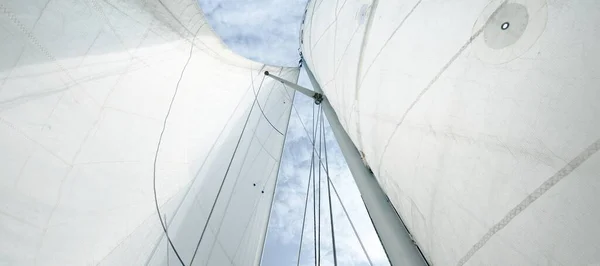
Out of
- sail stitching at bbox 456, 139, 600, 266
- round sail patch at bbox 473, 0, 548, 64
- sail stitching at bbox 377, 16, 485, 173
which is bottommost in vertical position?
sail stitching at bbox 456, 139, 600, 266

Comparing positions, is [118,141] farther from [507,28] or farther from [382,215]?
[507,28]

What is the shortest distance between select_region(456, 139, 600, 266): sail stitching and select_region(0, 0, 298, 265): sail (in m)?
2.15

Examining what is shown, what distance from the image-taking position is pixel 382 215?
1.48 meters

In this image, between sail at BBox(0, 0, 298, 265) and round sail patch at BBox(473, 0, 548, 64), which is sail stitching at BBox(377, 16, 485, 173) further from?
sail at BBox(0, 0, 298, 265)

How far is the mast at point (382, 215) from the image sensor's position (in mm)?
1266

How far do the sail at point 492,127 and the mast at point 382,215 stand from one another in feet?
0.20

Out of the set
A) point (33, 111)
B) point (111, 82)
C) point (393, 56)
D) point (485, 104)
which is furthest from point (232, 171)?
point (485, 104)

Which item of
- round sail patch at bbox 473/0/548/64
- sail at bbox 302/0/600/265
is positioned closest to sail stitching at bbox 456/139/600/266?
sail at bbox 302/0/600/265

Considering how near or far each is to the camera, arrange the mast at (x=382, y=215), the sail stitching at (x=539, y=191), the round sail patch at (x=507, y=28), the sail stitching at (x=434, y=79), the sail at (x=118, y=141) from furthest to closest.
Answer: the sail at (x=118, y=141) < the mast at (x=382, y=215) < the sail stitching at (x=434, y=79) < the round sail patch at (x=507, y=28) < the sail stitching at (x=539, y=191)

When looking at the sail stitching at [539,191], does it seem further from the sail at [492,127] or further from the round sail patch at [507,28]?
the round sail patch at [507,28]

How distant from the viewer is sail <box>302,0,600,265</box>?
61cm

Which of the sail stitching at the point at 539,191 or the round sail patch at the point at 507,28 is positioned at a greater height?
the round sail patch at the point at 507,28

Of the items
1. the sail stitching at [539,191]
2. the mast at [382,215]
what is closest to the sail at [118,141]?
the mast at [382,215]

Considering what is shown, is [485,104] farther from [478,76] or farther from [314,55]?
[314,55]
